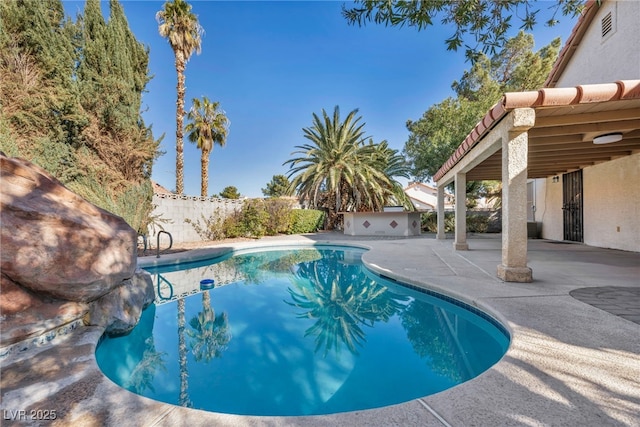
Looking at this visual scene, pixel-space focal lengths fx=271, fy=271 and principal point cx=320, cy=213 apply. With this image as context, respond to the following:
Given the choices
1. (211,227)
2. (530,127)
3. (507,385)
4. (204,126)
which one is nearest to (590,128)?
(530,127)

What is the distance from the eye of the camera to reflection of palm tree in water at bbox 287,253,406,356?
175 inches

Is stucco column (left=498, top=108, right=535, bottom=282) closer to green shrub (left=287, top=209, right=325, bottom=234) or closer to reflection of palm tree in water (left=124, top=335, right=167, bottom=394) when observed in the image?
reflection of palm tree in water (left=124, top=335, right=167, bottom=394)

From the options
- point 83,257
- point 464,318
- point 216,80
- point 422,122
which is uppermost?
point 216,80

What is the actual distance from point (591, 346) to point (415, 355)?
185 centimetres

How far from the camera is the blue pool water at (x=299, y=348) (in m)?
2.92

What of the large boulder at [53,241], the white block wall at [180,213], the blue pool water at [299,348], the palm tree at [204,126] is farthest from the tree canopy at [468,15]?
the palm tree at [204,126]

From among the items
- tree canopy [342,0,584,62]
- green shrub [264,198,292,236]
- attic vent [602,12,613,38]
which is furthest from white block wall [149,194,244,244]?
attic vent [602,12,613,38]

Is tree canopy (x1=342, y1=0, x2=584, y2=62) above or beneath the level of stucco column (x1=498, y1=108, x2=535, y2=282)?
above

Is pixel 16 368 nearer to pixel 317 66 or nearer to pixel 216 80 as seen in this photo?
pixel 317 66

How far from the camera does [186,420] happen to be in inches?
74.1

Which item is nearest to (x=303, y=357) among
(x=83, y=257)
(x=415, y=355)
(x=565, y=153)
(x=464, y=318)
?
(x=415, y=355)

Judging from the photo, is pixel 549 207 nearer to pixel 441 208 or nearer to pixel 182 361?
pixel 441 208

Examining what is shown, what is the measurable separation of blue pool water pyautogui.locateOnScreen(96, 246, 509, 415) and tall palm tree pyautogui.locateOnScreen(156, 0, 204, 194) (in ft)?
38.4

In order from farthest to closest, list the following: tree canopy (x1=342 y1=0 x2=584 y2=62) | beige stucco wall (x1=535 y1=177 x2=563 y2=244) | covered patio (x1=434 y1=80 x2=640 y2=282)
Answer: beige stucco wall (x1=535 y1=177 x2=563 y2=244) < covered patio (x1=434 y1=80 x2=640 y2=282) < tree canopy (x1=342 y1=0 x2=584 y2=62)
